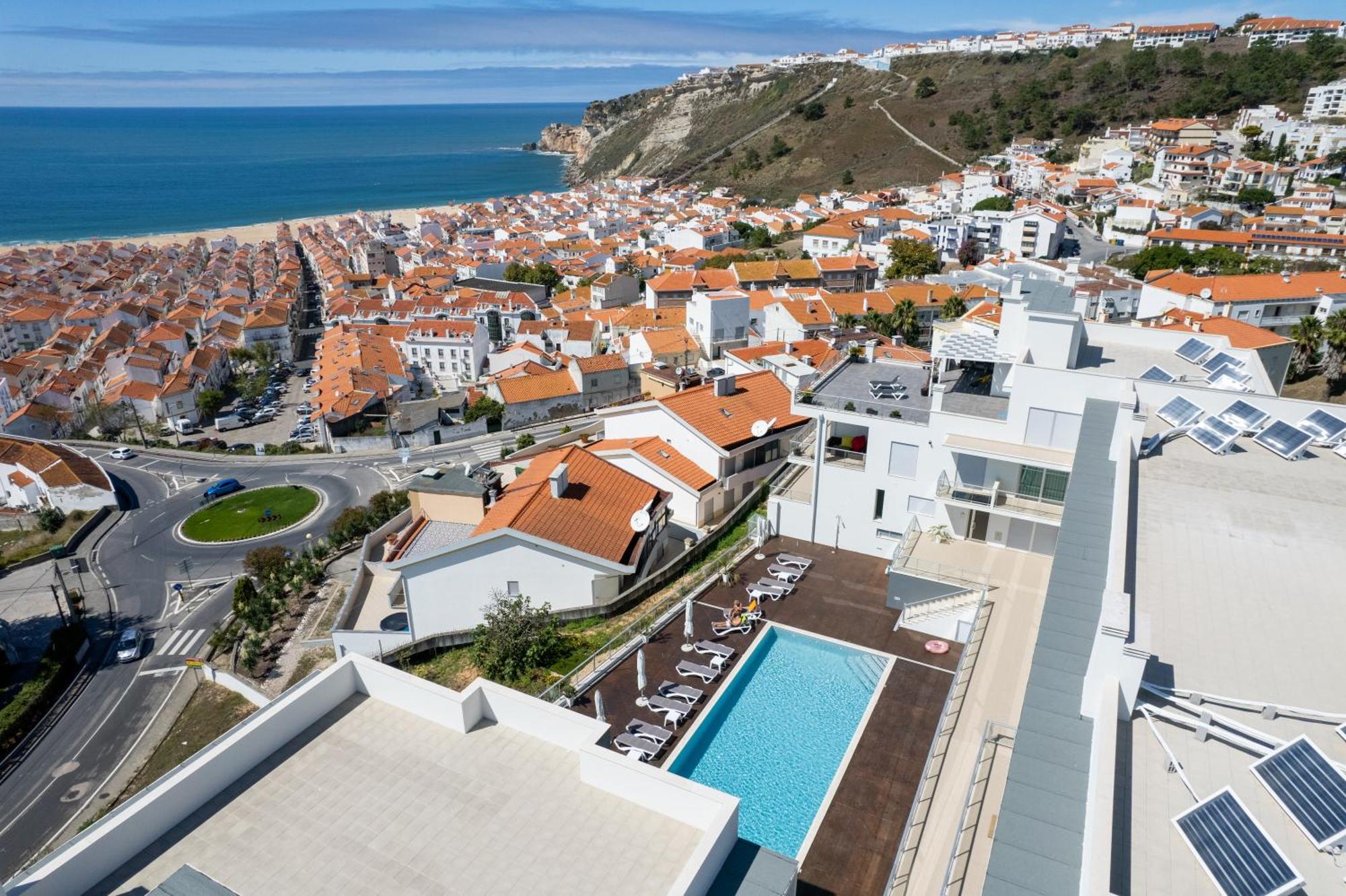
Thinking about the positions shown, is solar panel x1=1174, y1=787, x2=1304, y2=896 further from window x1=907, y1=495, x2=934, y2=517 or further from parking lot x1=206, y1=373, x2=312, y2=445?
parking lot x1=206, y1=373, x2=312, y2=445

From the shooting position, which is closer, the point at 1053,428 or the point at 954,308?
the point at 1053,428

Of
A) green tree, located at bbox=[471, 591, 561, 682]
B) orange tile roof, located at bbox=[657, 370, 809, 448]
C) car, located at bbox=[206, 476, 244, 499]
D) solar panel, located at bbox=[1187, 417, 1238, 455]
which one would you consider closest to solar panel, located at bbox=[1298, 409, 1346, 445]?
solar panel, located at bbox=[1187, 417, 1238, 455]

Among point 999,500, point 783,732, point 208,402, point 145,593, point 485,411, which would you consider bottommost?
point 145,593

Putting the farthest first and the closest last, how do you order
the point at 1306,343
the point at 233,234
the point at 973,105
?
the point at 233,234, the point at 973,105, the point at 1306,343

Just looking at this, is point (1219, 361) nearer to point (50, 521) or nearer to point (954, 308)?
point (954, 308)

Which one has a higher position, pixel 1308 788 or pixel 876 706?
pixel 1308 788

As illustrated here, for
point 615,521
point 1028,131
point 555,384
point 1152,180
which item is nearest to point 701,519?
point 615,521

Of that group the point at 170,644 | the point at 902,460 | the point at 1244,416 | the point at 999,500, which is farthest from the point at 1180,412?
the point at 170,644
